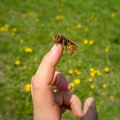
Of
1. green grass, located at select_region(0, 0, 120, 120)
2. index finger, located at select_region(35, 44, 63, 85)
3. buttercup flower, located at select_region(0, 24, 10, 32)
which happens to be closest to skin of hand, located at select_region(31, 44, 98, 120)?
index finger, located at select_region(35, 44, 63, 85)

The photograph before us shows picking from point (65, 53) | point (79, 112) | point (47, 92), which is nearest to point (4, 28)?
point (65, 53)

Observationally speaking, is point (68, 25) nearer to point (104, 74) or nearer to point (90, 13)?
point (90, 13)

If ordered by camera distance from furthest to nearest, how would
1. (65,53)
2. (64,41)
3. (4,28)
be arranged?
(4,28)
(65,53)
(64,41)

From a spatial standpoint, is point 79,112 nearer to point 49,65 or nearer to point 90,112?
point 90,112

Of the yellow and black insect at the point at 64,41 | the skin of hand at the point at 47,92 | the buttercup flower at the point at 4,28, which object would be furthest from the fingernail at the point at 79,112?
the buttercup flower at the point at 4,28

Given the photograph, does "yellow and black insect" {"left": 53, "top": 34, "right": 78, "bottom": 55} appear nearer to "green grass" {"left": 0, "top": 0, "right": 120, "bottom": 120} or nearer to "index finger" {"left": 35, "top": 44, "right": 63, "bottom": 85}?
"index finger" {"left": 35, "top": 44, "right": 63, "bottom": 85}

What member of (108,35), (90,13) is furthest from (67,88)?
(90,13)
